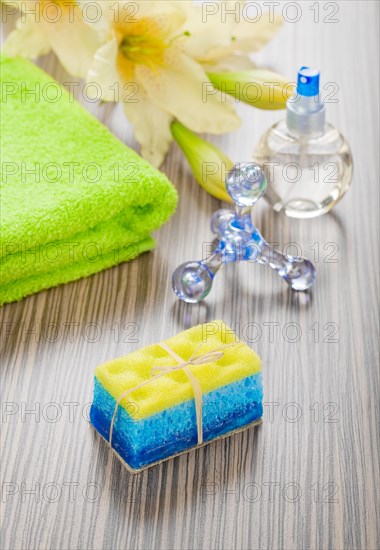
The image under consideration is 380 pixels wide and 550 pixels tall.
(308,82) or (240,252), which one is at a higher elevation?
(308,82)

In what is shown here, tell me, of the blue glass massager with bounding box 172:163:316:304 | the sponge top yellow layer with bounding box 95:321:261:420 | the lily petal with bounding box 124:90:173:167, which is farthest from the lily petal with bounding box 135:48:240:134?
the sponge top yellow layer with bounding box 95:321:261:420

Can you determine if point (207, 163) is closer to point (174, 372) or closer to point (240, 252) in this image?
point (240, 252)

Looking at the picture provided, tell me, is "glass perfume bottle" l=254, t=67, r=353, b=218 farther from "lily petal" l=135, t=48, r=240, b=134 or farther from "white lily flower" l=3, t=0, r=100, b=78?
"white lily flower" l=3, t=0, r=100, b=78

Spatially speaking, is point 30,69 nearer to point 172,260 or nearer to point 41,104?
point 41,104

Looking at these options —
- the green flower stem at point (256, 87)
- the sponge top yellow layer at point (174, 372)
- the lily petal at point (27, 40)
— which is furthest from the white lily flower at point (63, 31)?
the sponge top yellow layer at point (174, 372)

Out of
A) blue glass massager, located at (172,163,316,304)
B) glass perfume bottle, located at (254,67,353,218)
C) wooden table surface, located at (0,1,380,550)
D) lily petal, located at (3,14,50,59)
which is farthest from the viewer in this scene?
lily petal, located at (3,14,50,59)

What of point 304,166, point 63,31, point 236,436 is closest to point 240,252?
point 304,166

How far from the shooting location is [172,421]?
2.56 ft

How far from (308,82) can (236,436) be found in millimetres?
334

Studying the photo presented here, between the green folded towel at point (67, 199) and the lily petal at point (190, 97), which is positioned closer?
the green folded towel at point (67, 199)

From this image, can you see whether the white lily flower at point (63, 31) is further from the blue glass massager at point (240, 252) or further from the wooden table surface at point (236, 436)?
the blue glass massager at point (240, 252)

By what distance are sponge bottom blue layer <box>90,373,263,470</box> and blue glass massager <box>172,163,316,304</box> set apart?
0.16 m

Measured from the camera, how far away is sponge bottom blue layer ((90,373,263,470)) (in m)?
0.77

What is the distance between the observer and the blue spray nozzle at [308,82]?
95cm
